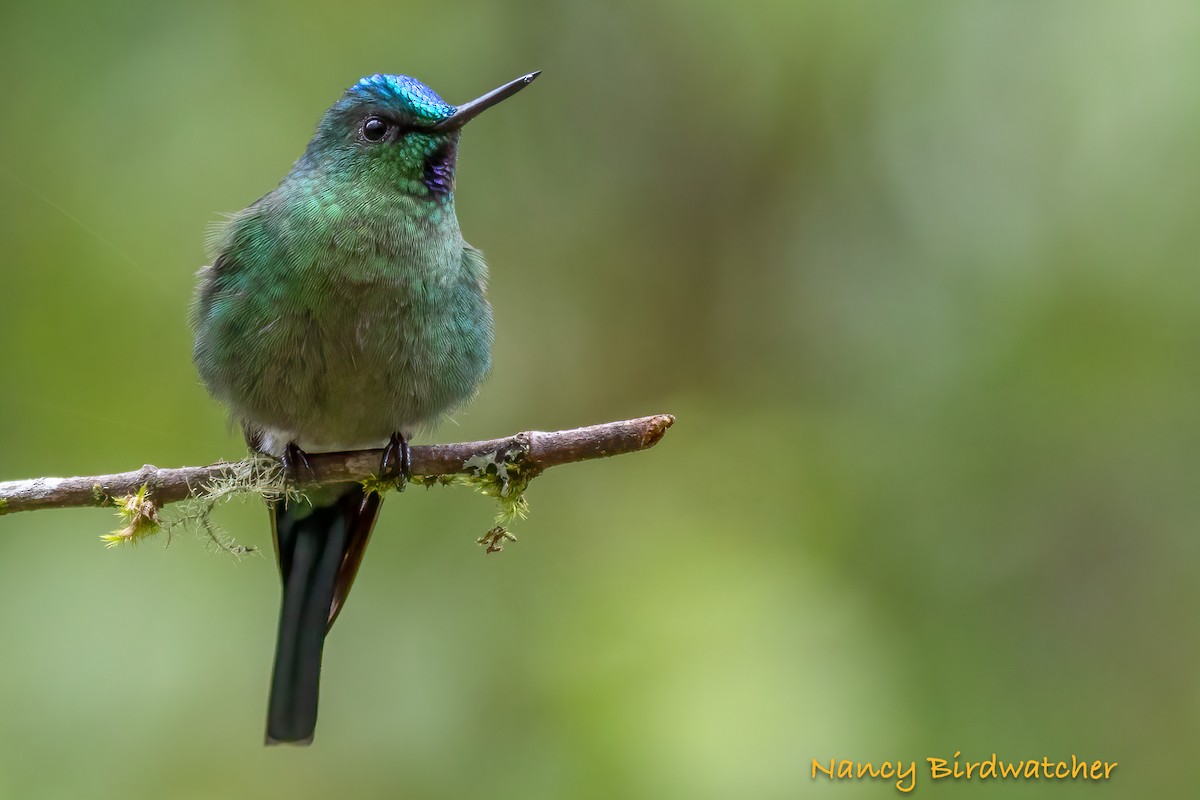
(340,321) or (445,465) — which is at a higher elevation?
(340,321)

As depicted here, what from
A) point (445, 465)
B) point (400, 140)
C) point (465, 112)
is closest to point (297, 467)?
point (445, 465)

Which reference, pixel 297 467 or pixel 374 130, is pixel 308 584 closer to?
pixel 297 467

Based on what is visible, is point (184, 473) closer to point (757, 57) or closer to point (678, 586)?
point (678, 586)

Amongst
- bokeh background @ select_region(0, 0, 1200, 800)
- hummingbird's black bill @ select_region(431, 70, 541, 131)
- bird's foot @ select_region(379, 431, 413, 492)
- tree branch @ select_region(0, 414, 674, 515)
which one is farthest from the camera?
bokeh background @ select_region(0, 0, 1200, 800)

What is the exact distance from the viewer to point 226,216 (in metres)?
3.40

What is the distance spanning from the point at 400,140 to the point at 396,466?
2.95 ft

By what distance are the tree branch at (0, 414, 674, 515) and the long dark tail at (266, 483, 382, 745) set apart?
0.57 metres

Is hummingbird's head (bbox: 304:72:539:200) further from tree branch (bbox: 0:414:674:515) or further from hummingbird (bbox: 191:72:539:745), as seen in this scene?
tree branch (bbox: 0:414:674:515)

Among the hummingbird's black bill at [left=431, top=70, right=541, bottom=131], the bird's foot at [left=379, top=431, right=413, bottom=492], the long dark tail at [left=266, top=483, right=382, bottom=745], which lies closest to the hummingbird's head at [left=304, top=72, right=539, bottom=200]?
the hummingbird's black bill at [left=431, top=70, right=541, bottom=131]

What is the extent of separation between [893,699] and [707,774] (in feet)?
1.84

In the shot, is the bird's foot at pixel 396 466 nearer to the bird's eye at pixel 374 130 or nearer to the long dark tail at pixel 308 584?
the long dark tail at pixel 308 584

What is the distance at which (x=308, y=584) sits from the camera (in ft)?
11.1

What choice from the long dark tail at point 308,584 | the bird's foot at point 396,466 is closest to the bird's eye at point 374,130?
the bird's foot at point 396,466

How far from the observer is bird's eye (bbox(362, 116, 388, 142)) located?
10.7ft
